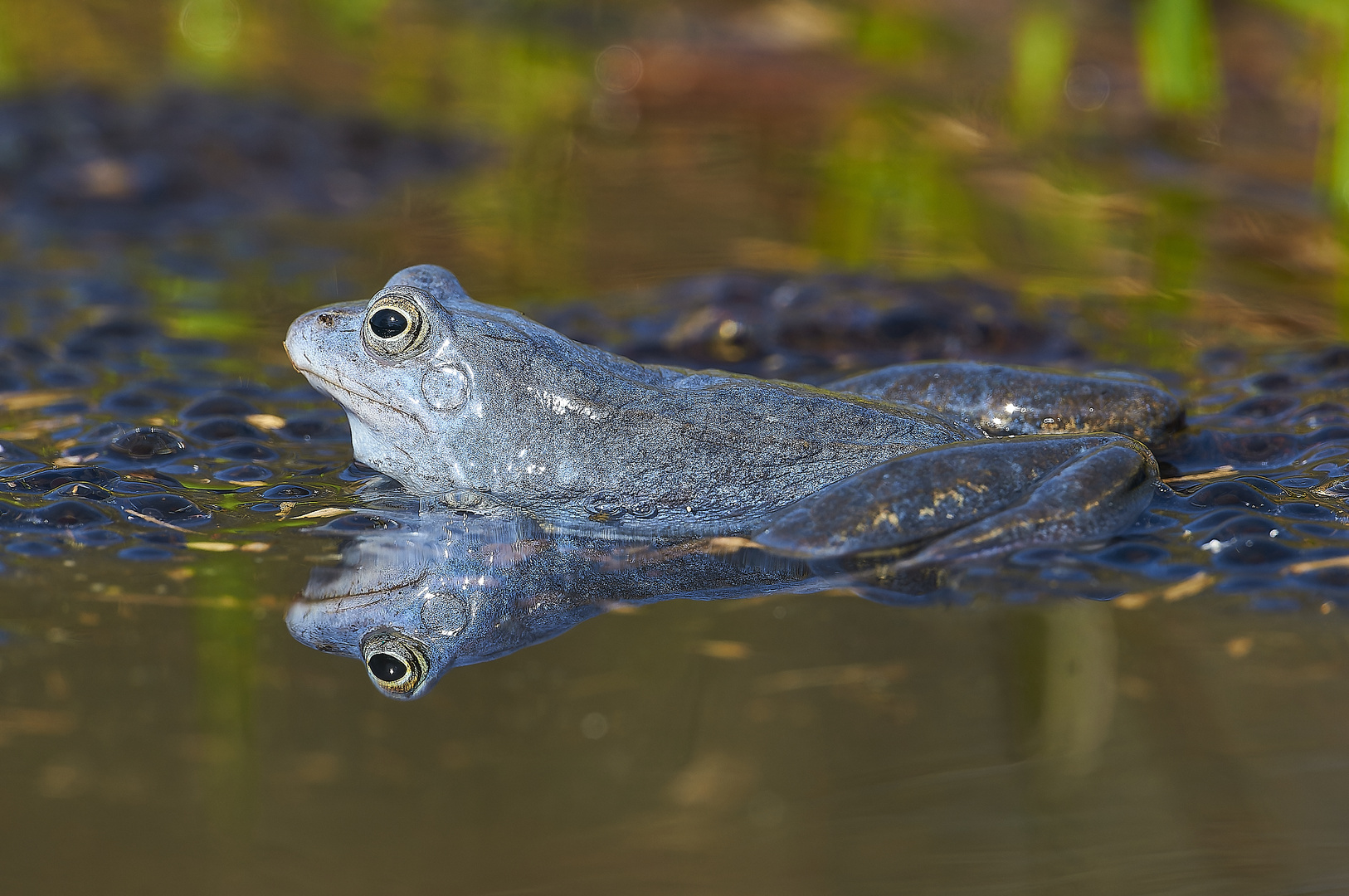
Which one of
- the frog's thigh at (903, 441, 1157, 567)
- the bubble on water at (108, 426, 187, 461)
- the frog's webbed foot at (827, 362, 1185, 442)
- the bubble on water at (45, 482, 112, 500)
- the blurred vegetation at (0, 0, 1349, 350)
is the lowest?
the bubble on water at (45, 482, 112, 500)

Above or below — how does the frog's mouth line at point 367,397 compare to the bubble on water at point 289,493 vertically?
above

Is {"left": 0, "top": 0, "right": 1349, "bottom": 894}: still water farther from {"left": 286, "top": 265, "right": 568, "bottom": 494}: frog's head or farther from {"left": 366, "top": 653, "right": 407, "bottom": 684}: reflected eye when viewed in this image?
{"left": 286, "top": 265, "right": 568, "bottom": 494}: frog's head

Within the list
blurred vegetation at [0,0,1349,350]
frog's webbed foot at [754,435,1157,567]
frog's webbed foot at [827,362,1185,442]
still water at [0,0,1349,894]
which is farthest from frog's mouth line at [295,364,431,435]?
blurred vegetation at [0,0,1349,350]

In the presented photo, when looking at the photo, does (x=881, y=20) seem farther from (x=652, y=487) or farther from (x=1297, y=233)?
(x=652, y=487)

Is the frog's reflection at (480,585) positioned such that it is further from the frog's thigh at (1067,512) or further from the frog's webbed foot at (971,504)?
the frog's thigh at (1067,512)

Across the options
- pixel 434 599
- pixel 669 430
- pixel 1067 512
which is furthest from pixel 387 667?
pixel 1067 512

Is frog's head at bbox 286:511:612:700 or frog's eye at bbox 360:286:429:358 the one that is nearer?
frog's head at bbox 286:511:612:700

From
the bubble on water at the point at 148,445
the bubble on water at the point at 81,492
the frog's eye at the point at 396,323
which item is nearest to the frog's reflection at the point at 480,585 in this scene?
the frog's eye at the point at 396,323
